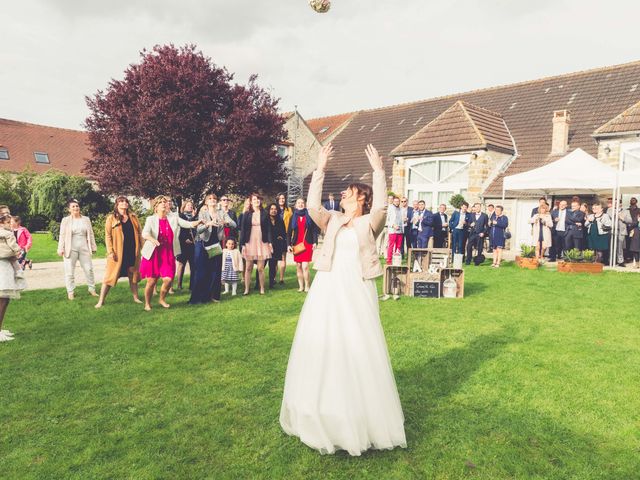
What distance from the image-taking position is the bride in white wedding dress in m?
3.71

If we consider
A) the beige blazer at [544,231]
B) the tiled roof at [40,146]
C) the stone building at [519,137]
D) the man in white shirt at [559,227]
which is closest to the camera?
the man in white shirt at [559,227]

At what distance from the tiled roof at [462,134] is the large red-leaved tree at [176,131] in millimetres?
7899

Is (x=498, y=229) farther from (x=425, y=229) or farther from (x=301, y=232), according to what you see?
(x=301, y=232)

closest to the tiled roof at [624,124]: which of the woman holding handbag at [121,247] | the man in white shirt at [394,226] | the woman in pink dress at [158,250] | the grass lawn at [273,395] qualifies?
the man in white shirt at [394,226]

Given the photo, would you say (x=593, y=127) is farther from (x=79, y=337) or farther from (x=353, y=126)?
(x=79, y=337)

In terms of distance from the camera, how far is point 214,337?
23.4 ft

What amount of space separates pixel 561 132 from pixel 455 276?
14.6m

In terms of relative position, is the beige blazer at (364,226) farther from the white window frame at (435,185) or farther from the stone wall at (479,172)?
the stone wall at (479,172)

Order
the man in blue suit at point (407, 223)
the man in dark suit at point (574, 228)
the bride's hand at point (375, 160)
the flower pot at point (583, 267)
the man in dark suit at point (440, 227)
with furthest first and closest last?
the man in dark suit at point (440, 227)
the man in blue suit at point (407, 223)
the man in dark suit at point (574, 228)
the flower pot at point (583, 267)
the bride's hand at point (375, 160)

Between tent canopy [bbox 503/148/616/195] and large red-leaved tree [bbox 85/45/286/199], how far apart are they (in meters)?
13.6

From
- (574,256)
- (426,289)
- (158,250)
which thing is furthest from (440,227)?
(158,250)

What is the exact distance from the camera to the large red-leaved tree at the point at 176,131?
22.9m

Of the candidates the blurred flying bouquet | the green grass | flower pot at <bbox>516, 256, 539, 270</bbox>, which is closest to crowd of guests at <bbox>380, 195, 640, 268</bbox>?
flower pot at <bbox>516, 256, 539, 270</bbox>

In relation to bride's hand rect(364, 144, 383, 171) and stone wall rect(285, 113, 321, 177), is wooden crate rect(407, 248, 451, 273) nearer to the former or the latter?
bride's hand rect(364, 144, 383, 171)
